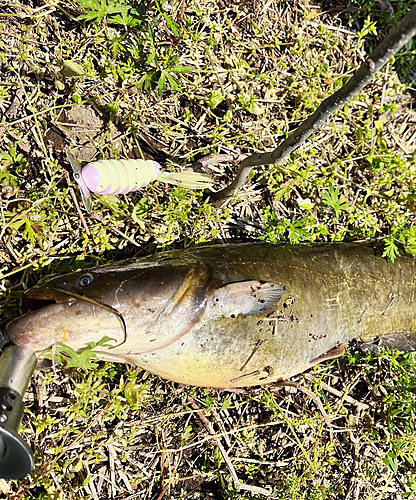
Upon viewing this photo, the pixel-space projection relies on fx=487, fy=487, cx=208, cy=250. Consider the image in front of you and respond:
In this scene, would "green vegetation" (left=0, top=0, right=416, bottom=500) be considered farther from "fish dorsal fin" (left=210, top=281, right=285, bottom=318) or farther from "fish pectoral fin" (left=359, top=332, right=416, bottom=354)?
"fish dorsal fin" (left=210, top=281, right=285, bottom=318)

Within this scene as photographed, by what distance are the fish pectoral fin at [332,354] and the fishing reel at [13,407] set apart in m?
1.89

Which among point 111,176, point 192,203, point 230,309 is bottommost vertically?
point 230,309

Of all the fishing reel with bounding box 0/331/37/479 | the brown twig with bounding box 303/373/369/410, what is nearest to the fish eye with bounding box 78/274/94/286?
the fishing reel with bounding box 0/331/37/479

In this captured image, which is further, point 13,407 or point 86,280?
point 86,280

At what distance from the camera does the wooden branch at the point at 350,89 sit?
1892 mm

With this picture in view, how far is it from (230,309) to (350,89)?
4.69 feet

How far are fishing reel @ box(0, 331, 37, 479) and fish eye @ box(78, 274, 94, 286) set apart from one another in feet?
1.48

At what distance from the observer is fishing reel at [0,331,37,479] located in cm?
246

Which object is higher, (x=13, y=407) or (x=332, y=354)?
(x=13, y=407)

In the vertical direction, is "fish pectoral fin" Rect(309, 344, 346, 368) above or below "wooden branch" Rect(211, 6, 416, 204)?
below

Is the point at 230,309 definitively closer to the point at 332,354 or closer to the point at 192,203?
the point at 332,354

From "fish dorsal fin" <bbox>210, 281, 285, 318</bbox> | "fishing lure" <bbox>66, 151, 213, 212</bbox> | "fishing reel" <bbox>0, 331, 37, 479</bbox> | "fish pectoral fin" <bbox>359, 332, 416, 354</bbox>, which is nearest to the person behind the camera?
"fishing reel" <bbox>0, 331, 37, 479</bbox>

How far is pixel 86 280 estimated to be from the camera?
2740 mm

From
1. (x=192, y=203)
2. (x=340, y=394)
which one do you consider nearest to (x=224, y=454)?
(x=340, y=394)
